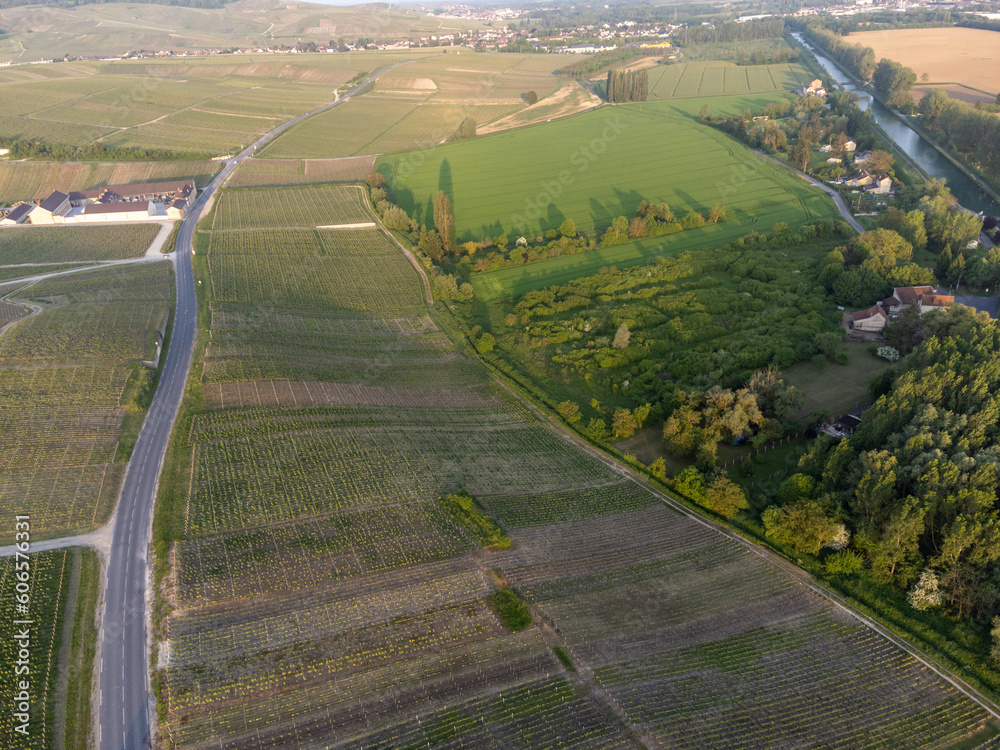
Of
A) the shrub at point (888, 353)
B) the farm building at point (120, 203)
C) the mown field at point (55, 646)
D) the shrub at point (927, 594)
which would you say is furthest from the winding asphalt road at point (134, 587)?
the shrub at point (888, 353)

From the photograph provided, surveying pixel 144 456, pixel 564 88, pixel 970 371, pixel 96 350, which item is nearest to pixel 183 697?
pixel 144 456

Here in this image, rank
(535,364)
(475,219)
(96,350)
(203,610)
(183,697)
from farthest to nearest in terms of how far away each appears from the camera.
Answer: (475,219)
(535,364)
(96,350)
(203,610)
(183,697)

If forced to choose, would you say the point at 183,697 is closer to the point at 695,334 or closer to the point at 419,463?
the point at 419,463

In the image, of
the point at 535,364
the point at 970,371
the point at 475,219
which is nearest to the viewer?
the point at 970,371

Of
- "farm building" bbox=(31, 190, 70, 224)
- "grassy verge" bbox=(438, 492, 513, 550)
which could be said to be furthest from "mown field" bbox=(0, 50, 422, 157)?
"grassy verge" bbox=(438, 492, 513, 550)

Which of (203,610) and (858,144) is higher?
(858,144)

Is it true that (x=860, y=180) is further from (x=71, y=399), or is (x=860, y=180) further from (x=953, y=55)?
(x=953, y=55)
